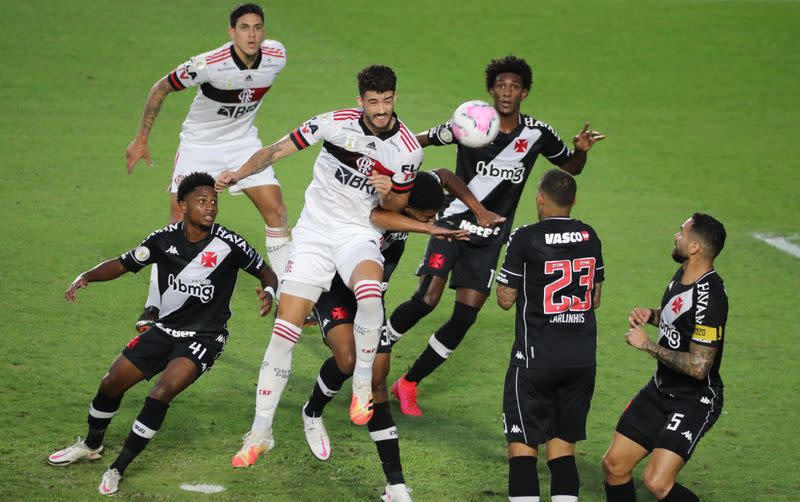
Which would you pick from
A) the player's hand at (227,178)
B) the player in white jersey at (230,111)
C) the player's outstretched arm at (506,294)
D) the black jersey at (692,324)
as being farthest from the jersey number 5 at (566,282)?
the player in white jersey at (230,111)

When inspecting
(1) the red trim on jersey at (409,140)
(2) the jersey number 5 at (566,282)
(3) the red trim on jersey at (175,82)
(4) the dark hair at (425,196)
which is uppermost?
(3) the red trim on jersey at (175,82)

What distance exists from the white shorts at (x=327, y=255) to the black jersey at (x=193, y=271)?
54cm

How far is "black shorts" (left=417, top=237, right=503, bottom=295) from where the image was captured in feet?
30.7

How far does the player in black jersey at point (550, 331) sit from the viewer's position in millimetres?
6898

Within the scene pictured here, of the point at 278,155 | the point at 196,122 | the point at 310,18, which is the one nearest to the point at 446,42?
the point at 310,18

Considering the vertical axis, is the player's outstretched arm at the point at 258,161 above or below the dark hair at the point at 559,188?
below

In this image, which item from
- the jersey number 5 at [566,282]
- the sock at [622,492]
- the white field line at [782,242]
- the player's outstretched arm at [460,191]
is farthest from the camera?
the white field line at [782,242]

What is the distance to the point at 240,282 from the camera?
1209 cm

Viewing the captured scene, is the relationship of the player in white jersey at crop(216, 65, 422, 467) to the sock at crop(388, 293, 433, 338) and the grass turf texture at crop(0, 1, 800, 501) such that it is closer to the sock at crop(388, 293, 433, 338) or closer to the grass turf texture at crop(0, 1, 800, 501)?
the grass turf texture at crop(0, 1, 800, 501)

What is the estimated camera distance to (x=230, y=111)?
401 inches

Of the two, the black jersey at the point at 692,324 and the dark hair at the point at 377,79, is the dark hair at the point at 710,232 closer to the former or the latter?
the black jersey at the point at 692,324

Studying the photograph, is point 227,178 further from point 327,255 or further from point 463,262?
point 463,262

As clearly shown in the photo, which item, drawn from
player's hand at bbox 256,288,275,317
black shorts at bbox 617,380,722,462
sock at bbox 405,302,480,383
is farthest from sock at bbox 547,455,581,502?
sock at bbox 405,302,480,383

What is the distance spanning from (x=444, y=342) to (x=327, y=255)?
6.62 ft
